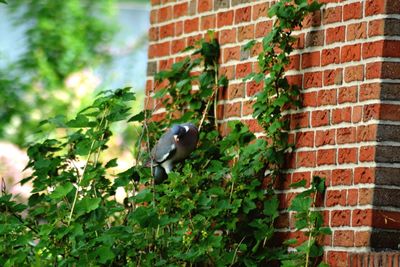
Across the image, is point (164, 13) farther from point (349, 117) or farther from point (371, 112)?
point (371, 112)

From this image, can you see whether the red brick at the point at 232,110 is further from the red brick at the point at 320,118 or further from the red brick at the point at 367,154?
the red brick at the point at 367,154

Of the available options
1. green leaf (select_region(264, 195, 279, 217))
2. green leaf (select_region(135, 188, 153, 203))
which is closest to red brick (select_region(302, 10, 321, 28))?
→ green leaf (select_region(264, 195, 279, 217))

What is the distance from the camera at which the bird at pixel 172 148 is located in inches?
232

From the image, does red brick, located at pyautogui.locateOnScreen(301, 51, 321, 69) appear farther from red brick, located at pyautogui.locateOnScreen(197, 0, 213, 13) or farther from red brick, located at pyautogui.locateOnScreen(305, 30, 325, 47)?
red brick, located at pyautogui.locateOnScreen(197, 0, 213, 13)

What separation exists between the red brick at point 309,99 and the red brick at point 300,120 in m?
0.04

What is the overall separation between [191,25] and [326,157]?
1355 millimetres

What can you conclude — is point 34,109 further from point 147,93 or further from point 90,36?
point 147,93

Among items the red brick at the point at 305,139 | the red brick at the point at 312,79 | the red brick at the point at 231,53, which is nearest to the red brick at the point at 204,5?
the red brick at the point at 231,53

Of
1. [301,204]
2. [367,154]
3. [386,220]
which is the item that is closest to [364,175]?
[367,154]

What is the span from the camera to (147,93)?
22.4ft

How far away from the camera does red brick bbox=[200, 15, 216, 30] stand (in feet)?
21.2

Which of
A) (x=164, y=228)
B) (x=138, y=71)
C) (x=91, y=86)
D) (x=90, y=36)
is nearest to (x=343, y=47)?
(x=164, y=228)

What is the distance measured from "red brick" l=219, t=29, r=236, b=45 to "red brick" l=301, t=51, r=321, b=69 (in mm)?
604

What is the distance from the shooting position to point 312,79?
5703 mm
